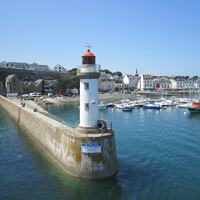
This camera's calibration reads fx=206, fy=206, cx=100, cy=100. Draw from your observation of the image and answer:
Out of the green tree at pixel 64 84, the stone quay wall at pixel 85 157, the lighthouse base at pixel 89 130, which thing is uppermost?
the green tree at pixel 64 84

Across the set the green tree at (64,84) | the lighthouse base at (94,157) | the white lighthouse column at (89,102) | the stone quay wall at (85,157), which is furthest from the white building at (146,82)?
the lighthouse base at (94,157)

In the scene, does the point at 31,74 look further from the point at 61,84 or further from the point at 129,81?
the point at 129,81

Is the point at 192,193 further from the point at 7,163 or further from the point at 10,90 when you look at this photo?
the point at 10,90

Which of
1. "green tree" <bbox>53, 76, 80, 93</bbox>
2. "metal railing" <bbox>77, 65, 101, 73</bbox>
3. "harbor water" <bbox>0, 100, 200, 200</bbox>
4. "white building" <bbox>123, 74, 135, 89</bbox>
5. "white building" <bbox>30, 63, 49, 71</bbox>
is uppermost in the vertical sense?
"white building" <bbox>30, 63, 49, 71</bbox>

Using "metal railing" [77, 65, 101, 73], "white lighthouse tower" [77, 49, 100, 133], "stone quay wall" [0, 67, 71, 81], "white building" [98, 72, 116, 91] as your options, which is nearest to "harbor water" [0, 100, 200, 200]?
"white lighthouse tower" [77, 49, 100, 133]

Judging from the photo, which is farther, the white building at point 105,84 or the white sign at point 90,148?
the white building at point 105,84

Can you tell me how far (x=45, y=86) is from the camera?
104688 mm

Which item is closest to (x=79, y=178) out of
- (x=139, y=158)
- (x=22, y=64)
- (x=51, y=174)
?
(x=51, y=174)

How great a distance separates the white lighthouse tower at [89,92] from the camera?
51.7ft

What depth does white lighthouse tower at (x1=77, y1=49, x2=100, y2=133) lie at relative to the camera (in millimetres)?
15758

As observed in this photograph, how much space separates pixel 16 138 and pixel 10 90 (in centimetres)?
6698

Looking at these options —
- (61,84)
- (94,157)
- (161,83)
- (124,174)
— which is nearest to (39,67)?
(61,84)

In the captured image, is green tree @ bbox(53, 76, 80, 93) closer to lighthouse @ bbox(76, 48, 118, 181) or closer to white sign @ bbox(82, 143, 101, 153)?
lighthouse @ bbox(76, 48, 118, 181)

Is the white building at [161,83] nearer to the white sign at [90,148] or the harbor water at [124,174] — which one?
the harbor water at [124,174]
